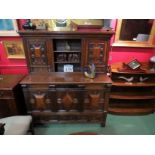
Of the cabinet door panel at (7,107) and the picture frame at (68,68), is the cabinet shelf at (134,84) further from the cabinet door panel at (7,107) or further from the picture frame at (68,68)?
the cabinet door panel at (7,107)

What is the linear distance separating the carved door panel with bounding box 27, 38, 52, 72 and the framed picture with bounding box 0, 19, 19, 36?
0.45 meters

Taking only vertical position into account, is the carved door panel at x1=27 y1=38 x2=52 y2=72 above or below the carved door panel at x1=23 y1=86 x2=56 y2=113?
above

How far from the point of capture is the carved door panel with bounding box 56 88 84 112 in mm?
2078

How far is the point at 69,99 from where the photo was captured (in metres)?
2.15

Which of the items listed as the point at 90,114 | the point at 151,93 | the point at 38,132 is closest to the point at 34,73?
the point at 38,132

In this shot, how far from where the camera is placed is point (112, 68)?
2.49 metres

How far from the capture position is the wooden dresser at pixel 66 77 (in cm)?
203

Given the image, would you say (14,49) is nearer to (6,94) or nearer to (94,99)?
(6,94)

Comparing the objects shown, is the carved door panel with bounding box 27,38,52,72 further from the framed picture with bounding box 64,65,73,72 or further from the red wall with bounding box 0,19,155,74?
the red wall with bounding box 0,19,155,74

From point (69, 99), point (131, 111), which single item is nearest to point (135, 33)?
point (131, 111)

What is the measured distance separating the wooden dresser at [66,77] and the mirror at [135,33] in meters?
0.47

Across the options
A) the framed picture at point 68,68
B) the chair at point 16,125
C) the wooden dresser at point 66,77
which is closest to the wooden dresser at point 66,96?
the wooden dresser at point 66,77

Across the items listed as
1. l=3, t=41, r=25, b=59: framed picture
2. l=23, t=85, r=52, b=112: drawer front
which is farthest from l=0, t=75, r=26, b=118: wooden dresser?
l=3, t=41, r=25, b=59: framed picture
